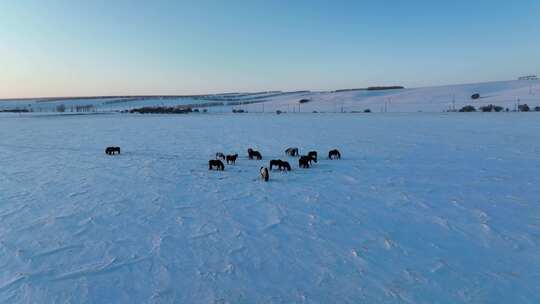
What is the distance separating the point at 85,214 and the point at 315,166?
7142 mm

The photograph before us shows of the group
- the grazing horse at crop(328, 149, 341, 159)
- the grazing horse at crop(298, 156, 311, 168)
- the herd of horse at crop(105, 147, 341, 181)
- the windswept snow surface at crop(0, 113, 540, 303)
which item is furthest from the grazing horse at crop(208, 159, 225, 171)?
the grazing horse at crop(328, 149, 341, 159)

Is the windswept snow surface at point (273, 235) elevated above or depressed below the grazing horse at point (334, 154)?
below

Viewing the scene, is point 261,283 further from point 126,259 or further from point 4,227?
point 4,227


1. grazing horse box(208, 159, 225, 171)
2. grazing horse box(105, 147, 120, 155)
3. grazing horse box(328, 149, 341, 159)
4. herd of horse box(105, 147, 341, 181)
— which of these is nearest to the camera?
herd of horse box(105, 147, 341, 181)

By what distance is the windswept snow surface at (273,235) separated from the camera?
14.3ft

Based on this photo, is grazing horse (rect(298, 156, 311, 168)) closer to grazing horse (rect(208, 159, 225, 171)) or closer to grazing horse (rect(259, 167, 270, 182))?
grazing horse (rect(259, 167, 270, 182))

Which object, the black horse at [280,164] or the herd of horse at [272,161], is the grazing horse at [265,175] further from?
the black horse at [280,164]

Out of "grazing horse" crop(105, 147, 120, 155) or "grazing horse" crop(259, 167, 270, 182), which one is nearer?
"grazing horse" crop(259, 167, 270, 182)

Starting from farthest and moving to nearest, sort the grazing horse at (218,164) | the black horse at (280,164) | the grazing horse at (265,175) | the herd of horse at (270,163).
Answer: the grazing horse at (218,164) < the black horse at (280,164) < the herd of horse at (270,163) < the grazing horse at (265,175)

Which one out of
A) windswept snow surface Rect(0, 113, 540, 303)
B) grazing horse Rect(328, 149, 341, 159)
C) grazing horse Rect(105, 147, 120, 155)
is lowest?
windswept snow surface Rect(0, 113, 540, 303)

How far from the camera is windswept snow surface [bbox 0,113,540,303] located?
435 centimetres

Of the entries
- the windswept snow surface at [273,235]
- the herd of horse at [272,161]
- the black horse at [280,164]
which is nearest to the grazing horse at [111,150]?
the herd of horse at [272,161]

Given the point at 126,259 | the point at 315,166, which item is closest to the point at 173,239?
the point at 126,259

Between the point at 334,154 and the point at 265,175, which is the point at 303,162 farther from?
the point at 334,154
